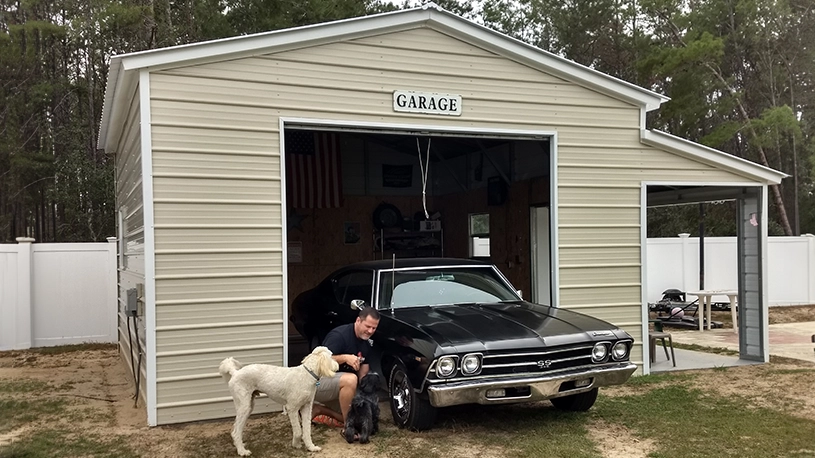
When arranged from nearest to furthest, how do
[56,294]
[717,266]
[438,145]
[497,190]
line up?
[56,294], [497,190], [438,145], [717,266]

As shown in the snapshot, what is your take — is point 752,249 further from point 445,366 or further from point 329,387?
point 329,387

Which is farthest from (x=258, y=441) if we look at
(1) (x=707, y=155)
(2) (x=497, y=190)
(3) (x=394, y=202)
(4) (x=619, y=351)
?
(3) (x=394, y=202)

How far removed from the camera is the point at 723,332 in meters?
12.1

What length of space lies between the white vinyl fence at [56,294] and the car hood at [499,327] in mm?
7010

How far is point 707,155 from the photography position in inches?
321

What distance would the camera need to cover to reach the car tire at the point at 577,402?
600 centimetres

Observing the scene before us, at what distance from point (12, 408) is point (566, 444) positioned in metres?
5.42

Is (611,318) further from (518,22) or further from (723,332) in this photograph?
(518,22)

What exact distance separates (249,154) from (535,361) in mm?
3228

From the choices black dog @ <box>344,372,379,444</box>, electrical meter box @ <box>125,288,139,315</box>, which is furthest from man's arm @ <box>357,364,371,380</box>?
electrical meter box @ <box>125,288,139,315</box>

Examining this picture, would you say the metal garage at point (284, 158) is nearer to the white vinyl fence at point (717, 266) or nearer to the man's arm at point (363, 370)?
the man's arm at point (363, 370)

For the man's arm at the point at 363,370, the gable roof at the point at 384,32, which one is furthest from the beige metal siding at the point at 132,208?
the man's arm at the point at 363,370

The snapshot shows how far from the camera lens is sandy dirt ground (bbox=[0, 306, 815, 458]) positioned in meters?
5.21

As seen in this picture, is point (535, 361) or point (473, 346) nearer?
point (473, 346)
